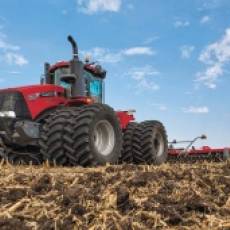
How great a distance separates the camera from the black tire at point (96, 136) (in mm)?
7988

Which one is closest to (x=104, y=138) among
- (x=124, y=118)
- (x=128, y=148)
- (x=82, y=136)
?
(x=82, y=136)

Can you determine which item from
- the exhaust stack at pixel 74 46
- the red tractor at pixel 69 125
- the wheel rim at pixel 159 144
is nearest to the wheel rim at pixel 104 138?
the red tractor at pixel 69 125

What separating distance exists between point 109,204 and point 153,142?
7333 millimetres

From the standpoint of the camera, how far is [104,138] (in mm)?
9180

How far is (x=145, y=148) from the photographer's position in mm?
10945

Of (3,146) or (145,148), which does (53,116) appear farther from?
(145,148)

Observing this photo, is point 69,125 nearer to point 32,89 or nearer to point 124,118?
point 32,89

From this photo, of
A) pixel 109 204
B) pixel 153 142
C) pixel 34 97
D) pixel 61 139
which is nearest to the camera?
pixel 109 204

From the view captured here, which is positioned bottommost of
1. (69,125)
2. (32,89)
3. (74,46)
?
(69,125)

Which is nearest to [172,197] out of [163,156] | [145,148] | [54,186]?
[54,186]

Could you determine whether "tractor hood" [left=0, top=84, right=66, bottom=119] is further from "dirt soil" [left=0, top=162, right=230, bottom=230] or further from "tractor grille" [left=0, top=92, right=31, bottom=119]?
"dirt soil" [left=0, top=162, right=230, bottom=230]

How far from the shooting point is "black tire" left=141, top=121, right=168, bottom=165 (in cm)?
1095

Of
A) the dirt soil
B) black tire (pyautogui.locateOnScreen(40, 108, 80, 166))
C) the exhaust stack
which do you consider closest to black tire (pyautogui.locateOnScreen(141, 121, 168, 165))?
the exhaust stack

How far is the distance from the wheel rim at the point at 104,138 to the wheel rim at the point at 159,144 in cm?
256
